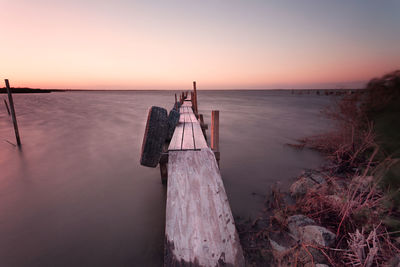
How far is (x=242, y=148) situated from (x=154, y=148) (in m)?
4.95

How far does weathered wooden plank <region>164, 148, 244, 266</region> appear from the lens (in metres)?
1.75

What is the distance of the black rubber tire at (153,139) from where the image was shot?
3582mm

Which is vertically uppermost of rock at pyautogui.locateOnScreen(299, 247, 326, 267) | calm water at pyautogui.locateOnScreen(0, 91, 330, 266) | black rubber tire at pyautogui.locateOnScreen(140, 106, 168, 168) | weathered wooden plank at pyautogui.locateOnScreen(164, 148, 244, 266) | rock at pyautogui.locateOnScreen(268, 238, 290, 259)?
black rubber tire at pyautogui.locateOnScreen(140, 106, 168, 168)

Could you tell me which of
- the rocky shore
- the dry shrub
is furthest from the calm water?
the dry shrub

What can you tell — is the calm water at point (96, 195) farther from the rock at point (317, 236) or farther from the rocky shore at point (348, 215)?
the rock at point (317, 236)

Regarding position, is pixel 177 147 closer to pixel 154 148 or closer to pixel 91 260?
pixel 154 148

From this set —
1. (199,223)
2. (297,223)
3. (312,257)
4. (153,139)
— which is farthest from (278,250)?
(153,139)

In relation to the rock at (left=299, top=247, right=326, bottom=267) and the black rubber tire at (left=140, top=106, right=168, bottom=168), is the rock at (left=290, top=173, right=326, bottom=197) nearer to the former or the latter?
the rock at (left=299, top=247, right=326, bottom=267)

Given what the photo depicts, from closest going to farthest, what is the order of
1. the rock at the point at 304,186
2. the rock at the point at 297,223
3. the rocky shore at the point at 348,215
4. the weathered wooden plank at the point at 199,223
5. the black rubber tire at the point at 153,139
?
the weathered wooden plank at the point at 199,223 < the rocky shore at the point at 348,215 < the rock at the point at 297,223 < the black rubber tire at the point at 153,139 < the rock at the point at 304,186

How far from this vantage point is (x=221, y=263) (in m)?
1.71

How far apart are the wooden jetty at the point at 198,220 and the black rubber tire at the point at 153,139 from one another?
1.75ft

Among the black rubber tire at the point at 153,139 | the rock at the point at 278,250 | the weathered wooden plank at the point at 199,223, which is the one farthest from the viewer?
the black rubber tire at the point at 153,139

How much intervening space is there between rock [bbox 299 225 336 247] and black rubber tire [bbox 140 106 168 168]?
2.78 metres

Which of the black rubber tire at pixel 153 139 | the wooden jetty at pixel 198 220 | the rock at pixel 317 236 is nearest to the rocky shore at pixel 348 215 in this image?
the rock at pixel 317 236
